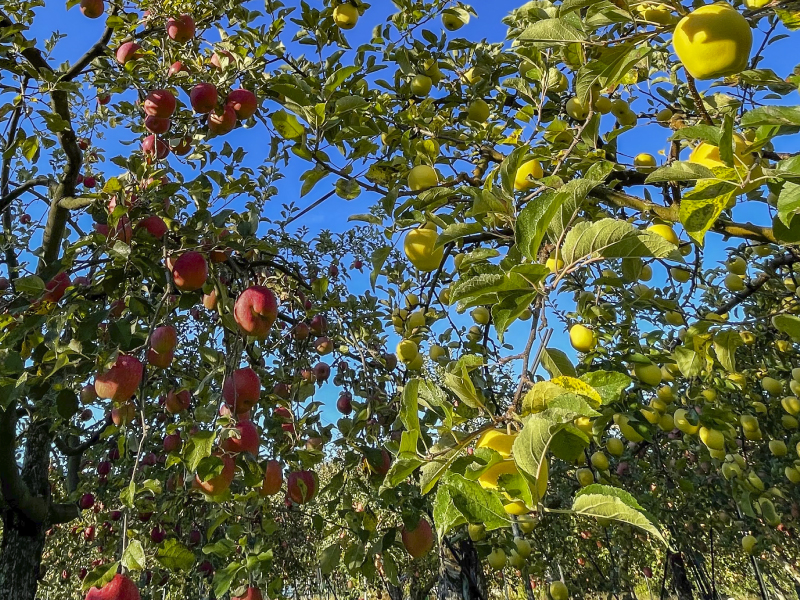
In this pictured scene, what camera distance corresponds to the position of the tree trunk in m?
2.34

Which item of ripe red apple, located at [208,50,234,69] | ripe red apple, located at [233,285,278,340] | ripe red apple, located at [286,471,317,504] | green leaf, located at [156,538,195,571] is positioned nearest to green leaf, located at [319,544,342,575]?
ripe red apple, located at [286,471,317,504]

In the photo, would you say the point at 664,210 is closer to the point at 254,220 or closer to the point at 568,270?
the point at 568,270

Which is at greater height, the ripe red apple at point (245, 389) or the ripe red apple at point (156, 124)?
the ripe red apple at point (156, 124)

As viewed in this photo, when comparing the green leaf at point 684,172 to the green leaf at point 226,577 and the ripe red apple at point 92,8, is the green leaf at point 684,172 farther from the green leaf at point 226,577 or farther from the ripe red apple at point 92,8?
the ripe red apple at point 92,8

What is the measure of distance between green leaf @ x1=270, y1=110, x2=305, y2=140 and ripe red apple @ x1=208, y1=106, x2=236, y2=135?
0.55m

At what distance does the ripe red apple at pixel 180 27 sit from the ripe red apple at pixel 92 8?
61 cm

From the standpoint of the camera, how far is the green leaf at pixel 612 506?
0.55 metres

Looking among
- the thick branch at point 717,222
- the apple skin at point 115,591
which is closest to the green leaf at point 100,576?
the apple skin at point 115,591

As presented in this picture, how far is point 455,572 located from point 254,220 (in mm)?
2318

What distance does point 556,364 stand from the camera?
0.91 m

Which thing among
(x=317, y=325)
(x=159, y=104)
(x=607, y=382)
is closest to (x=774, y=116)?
(x=607, y=382)

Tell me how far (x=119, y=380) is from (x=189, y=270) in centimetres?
38

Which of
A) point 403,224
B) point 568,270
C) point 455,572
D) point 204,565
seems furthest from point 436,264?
point 204,565

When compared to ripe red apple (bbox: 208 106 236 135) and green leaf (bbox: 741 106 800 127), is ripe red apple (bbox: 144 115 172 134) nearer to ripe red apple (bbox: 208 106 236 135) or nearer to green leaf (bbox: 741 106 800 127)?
ripe red apple (bbox: 208 106 236 135)
